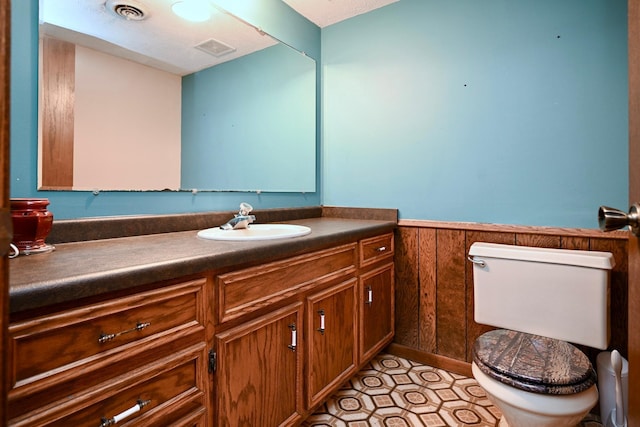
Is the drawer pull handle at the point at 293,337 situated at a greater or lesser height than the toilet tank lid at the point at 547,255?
lesser

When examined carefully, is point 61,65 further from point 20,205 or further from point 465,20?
point 465,20

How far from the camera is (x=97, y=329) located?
703 millimetres

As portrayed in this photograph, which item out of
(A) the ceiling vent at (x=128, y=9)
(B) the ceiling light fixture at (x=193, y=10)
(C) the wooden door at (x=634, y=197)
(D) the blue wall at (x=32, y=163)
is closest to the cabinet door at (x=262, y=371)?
(D) the blue wall at (x=32, y=163)

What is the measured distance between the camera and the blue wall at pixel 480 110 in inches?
57.9

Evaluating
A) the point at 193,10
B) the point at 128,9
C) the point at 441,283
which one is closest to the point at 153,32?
the point at 128,9

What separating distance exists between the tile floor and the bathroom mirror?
1.19m

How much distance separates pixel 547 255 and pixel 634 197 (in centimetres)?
95

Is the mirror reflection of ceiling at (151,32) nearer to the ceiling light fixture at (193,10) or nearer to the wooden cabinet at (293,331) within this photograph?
the ceiling light fixture at (193,10)

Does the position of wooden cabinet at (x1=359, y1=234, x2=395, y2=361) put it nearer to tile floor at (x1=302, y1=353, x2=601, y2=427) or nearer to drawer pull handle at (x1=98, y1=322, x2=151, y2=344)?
tile floor at (x1=302, y1=353, x2=601, y2=427)

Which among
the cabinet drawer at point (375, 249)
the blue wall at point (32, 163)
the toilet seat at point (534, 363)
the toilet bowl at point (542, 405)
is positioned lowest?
the toilet bowl at point (542, 405)

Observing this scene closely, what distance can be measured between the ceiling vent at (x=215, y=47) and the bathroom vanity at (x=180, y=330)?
91 centimetres

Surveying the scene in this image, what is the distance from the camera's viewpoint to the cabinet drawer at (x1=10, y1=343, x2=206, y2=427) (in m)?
0.65

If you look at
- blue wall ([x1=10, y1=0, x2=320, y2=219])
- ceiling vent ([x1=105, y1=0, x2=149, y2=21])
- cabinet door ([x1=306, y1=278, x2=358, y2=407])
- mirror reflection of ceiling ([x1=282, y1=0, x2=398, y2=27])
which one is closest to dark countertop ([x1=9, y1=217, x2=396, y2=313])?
blue wall ([x1=10, y1=0, x2=320, y2=219])

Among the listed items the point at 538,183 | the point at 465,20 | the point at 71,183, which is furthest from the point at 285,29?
the point at 538,183
